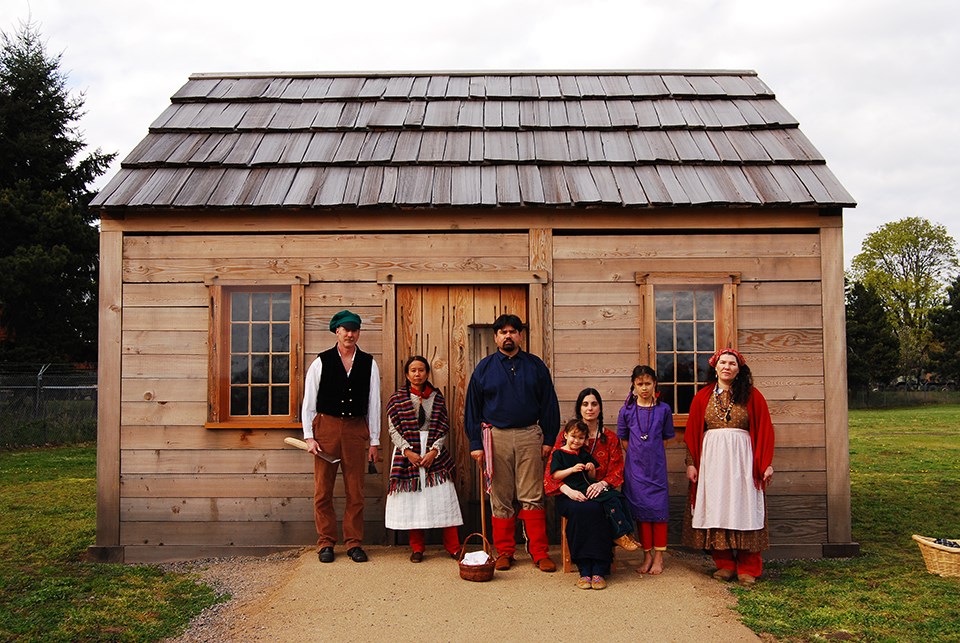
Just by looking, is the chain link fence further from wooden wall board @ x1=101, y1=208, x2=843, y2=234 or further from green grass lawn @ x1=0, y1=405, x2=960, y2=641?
wooden wall board @ x1=101, y1=208, x2=843, y2=234

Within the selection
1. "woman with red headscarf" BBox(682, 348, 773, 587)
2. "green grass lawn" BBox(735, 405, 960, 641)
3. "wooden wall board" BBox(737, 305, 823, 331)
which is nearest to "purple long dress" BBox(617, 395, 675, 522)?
"woman with red headscarf" BBox(682, 348, 773, 587)

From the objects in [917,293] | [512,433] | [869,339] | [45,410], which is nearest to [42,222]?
[45,410]

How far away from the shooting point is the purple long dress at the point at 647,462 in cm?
578

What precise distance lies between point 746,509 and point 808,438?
4.38 ft

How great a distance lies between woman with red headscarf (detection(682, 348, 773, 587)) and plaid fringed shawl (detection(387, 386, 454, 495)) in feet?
6.25

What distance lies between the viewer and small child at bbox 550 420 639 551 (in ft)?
18.2

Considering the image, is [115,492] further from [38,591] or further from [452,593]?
[452,593]

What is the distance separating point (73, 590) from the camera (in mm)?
5738

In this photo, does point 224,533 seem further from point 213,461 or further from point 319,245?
point 319,245

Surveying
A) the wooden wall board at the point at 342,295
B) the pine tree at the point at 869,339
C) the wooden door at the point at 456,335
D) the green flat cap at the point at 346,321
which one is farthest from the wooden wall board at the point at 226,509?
the pine tree at the point at 869,339

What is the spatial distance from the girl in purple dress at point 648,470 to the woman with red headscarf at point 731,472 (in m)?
0.25

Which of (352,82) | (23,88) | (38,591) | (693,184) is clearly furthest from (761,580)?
(23,88)

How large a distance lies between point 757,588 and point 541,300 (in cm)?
277

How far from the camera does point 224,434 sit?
22.2 feet
